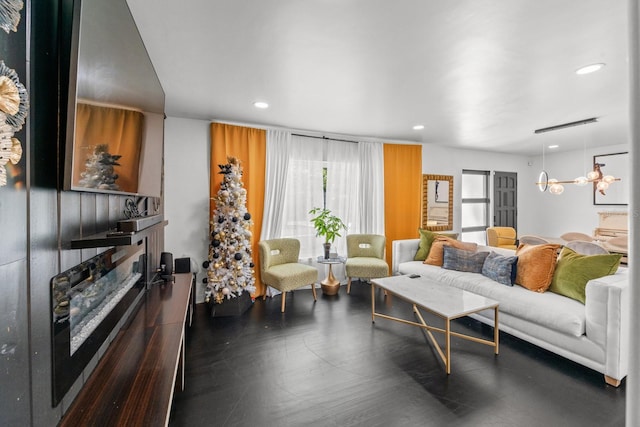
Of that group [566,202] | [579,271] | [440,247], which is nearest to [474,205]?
[566,202]

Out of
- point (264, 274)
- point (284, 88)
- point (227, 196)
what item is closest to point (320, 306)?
point (264, 274)

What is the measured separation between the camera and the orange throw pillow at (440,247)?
379 centimetres

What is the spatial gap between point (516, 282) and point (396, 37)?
276cm

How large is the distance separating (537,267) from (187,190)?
416 cm

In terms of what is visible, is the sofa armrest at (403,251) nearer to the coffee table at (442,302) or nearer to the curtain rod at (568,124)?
the coffee table at (442,302)

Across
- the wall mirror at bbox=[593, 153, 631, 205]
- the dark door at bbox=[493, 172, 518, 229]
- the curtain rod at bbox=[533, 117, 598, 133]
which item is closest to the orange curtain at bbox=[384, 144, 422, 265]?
the curtain rod at bbox=[533, 117, 598, 133]

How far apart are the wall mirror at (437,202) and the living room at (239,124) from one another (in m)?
0.22

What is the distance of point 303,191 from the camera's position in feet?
13.7

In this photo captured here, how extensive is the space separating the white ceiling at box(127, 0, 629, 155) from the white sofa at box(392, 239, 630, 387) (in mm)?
1455

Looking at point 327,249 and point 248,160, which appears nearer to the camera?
point 248,160

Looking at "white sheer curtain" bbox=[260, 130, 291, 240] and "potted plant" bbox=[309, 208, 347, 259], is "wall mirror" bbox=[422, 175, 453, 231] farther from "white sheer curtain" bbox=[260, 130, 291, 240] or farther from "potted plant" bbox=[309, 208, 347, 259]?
"white sheer curtain" bbox=[260, 130, 291, 240]

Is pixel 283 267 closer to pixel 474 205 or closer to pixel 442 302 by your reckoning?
pixel 442 302

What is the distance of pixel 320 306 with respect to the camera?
138 inches

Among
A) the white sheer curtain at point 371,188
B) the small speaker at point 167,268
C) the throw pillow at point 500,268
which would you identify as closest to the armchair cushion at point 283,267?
the small speaker at point 167,268
